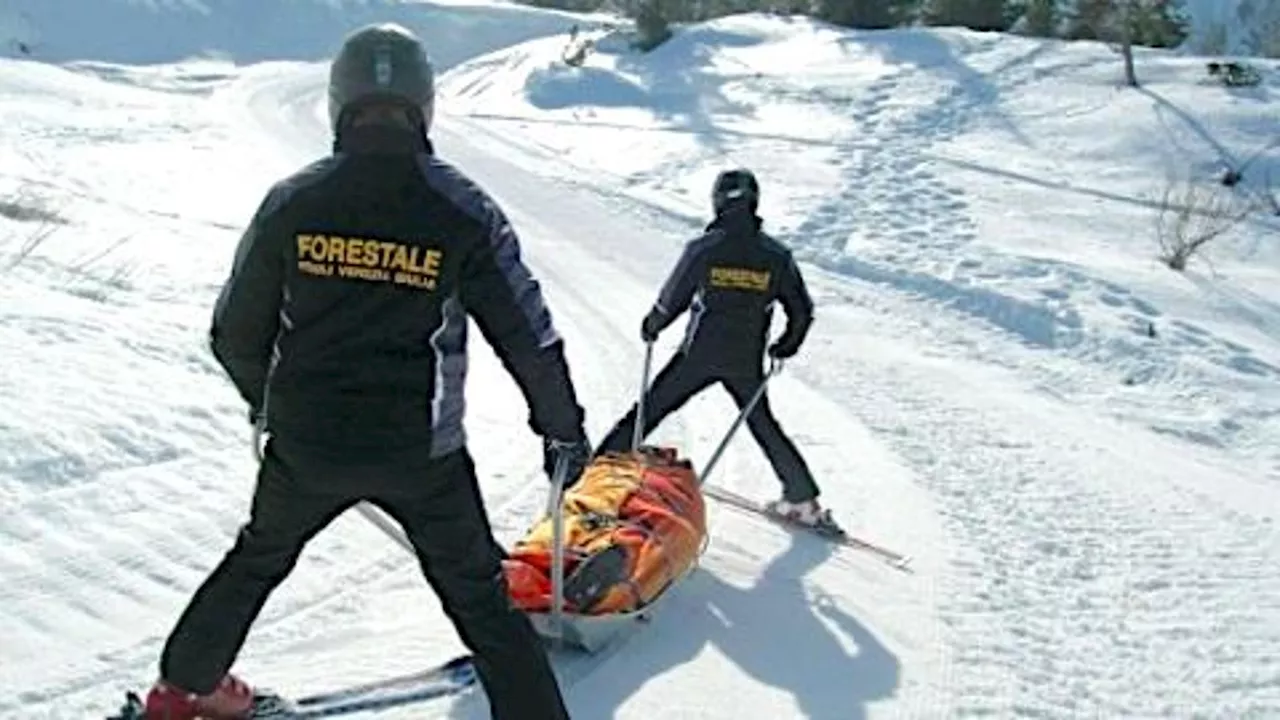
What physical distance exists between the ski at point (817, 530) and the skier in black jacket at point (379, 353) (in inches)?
122

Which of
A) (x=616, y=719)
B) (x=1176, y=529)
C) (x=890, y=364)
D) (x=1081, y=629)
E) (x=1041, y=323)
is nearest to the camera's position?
(x=616, y=719)

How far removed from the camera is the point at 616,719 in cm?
489

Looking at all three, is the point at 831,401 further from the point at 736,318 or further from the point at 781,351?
the point at 736,318

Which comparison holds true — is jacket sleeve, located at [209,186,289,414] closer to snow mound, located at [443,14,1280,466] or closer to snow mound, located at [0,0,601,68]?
snow mound, located at [443,14,1280,466]

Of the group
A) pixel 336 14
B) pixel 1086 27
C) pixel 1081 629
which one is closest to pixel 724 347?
pixel 1081 629

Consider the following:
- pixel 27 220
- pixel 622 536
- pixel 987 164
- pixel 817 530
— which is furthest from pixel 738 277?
pixel 987 164

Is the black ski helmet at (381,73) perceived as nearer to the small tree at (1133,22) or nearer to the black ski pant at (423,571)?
the black ski pant at (423,571)

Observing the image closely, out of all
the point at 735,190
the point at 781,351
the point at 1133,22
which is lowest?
the point at 781,351

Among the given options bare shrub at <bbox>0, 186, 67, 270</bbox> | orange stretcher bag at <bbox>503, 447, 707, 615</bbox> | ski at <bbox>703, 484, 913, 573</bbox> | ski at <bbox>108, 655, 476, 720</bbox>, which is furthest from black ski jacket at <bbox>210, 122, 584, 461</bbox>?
bare shrub at <bbox>0, 186, 67, 270</bbox>

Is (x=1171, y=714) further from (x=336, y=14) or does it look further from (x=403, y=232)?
(x=336, y=14)

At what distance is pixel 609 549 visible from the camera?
5.58 metres

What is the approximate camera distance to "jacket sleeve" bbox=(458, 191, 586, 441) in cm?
378

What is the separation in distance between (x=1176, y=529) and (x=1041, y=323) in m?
5.83

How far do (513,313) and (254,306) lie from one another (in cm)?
63
